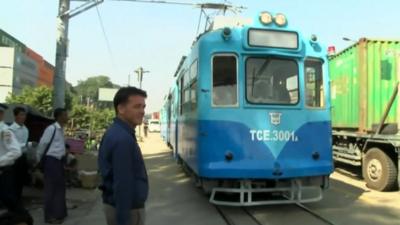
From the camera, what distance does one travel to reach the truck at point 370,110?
478 inches

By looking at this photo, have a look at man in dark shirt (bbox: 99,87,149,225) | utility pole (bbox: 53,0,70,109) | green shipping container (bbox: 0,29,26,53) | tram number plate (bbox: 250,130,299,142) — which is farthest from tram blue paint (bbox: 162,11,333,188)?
green shipping container (bbox: 0,29,26,53)

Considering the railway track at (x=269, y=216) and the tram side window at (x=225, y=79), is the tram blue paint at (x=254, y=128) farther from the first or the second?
the railway track at (x=269, y=216)

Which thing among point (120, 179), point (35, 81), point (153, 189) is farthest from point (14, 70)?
point (120, 179)

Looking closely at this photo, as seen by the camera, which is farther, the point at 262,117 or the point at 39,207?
the point at 39,207

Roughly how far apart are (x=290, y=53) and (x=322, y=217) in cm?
279

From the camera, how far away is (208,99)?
8789mm

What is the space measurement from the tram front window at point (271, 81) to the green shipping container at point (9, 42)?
87658mm

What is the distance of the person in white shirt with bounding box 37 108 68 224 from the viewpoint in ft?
26.0

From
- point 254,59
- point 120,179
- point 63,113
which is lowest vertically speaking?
point 120,179

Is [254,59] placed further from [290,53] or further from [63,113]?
[63,113]

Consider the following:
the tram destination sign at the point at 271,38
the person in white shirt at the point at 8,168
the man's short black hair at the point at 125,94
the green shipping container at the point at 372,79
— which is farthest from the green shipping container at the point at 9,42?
the man's short black hair at the point at 125,94

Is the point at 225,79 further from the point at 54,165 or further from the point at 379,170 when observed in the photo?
the point at 379,170

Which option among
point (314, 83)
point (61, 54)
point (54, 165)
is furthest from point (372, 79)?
point (54, 165)

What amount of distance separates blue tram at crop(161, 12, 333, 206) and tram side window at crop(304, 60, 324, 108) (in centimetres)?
2
